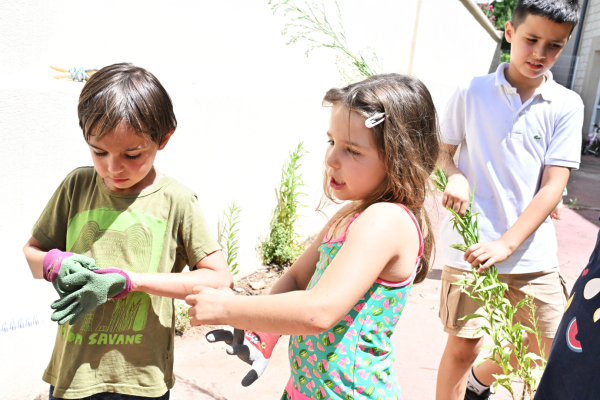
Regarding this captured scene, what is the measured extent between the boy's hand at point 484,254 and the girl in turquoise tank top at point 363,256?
0.48 metres

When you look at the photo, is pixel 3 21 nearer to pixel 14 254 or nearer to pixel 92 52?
pixel 92 52

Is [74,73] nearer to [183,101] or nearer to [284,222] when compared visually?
[183,101]

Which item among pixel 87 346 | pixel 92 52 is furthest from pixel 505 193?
pixel 92 52

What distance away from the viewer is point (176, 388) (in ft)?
9.86

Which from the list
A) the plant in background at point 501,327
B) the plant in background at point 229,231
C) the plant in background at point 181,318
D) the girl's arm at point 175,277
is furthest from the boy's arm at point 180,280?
the plant in background at point 229,231

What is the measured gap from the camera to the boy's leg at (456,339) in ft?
8.09

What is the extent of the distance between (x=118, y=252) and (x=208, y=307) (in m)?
0.49

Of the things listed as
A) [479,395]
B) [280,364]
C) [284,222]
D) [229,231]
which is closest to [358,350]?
[479,395]

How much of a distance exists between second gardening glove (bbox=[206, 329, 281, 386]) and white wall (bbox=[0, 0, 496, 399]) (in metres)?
0.87

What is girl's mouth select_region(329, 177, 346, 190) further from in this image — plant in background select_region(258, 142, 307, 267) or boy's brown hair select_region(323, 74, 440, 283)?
plant in background select_region(258, 142, 307, 267)

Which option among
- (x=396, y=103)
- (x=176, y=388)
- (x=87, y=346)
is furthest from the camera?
(x=176, y=388)

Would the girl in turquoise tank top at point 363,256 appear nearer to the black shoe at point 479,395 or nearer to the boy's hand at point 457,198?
the boy's hand at point 457,198

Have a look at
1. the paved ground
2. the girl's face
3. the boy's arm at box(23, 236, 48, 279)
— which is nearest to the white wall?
the boy's arm at box(23, 236, 48, 279)

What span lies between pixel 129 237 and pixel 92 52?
1.74 meters
